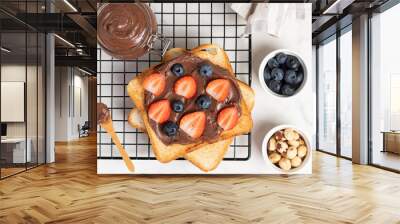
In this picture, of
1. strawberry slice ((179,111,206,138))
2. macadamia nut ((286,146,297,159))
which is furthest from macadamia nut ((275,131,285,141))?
strawberry slice ((179,111,206,138))

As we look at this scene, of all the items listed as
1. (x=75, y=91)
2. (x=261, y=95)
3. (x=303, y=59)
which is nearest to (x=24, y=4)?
(x=261, y=95)

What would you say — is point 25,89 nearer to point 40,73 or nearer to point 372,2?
point 40,73

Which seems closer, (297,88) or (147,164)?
(297,88)

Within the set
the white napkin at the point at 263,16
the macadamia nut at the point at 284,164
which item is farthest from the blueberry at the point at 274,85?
the macadamia nut at the point at 284,164

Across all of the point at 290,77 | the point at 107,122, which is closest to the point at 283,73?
the point at 290,77

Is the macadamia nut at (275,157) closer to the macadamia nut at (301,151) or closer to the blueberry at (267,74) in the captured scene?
the macadamia nut at (301,151)

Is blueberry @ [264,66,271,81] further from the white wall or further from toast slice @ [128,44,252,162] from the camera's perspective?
the white wall
